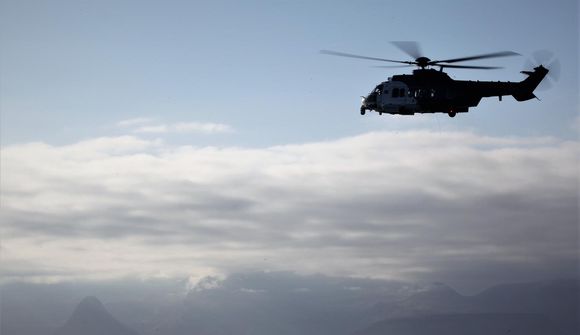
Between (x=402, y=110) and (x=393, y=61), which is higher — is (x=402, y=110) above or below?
below

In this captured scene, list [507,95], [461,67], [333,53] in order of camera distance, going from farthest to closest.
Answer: [507,95] < [461,67] < [333,53]

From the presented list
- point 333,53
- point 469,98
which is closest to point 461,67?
point 469,98

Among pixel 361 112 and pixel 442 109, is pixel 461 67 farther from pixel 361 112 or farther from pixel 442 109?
pixel 361 112

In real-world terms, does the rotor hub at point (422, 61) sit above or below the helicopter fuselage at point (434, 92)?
above

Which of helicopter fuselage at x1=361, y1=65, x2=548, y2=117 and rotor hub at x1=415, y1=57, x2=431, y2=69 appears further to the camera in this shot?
rotor hub at x1=415, y1=57, x2=431, y2=69

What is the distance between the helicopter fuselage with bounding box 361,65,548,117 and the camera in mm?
87500

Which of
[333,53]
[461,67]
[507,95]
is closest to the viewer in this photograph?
[333,53]

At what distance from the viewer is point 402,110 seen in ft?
292

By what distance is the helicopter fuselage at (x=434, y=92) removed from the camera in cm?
8750

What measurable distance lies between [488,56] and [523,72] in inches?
740

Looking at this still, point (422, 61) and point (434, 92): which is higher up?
point (422, 61)

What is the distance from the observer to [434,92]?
87750 mm

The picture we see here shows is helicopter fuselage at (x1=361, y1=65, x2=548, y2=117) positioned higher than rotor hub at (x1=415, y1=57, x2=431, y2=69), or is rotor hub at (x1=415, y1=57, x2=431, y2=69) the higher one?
rotor hub at (x1=415, y1=57, x2=431, y2=69)

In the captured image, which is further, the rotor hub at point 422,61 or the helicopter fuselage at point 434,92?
the rotor hub at point 422,61
